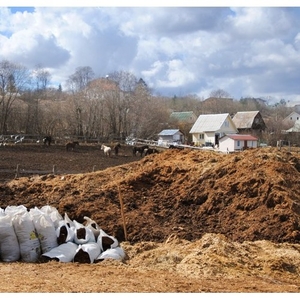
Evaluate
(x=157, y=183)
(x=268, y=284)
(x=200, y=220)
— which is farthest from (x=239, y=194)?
(x=268, y=284)

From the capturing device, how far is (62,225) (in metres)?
8.36

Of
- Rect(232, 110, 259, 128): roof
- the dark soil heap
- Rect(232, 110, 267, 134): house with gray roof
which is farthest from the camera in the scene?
Rect(232, 110, 259, 128): roof

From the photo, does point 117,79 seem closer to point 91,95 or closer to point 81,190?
point 91,95

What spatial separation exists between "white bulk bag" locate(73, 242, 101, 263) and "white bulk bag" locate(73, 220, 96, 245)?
19 cm

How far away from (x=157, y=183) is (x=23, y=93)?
46.2m

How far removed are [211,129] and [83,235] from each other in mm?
50964

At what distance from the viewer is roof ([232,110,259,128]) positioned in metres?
66.6

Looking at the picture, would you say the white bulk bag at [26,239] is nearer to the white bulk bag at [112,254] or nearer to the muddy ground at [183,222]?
the muddy ground at [183,222]

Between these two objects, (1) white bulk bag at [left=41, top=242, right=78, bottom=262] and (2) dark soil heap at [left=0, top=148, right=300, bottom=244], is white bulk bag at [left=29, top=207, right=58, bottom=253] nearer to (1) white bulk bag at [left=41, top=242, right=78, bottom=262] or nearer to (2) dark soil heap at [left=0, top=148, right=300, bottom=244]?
(1) white bulk bag at [left=41, top=242, right=78, bottom=262]

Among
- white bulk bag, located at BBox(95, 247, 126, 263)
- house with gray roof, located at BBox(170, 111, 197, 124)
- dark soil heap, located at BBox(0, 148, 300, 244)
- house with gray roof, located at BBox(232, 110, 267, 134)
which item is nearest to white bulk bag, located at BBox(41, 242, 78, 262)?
white bulk bag, located at BBox(95, 247, 126, 263)

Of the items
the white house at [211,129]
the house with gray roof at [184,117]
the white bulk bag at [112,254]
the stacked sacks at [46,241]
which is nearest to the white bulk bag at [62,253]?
the stacked sacks at [46,241]

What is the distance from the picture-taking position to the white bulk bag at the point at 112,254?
780 centimetres

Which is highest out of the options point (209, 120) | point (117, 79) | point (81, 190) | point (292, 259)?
point (117, 79)

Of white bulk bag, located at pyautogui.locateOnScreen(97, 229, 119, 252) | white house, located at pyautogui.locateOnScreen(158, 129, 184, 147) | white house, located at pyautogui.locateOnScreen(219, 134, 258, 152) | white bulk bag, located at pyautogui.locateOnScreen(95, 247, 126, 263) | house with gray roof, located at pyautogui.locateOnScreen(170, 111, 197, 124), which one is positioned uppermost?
house with gray roof, located at pyautogui.locateOnScreen(170, 111, 197, 124)
